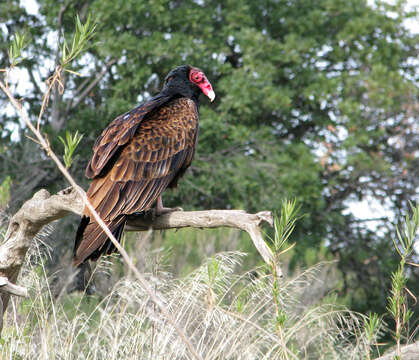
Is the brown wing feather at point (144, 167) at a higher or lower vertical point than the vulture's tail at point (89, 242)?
higher

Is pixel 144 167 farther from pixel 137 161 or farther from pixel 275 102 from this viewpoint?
pixel 275 102

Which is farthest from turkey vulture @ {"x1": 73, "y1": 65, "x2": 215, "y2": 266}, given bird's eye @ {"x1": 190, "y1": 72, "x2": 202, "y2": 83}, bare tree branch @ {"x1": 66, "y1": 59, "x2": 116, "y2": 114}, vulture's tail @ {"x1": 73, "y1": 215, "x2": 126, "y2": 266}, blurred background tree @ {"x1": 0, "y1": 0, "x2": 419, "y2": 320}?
bare tree branch @ {"x1": 66, "y1": 59, "x2": 116, "y2": 114}

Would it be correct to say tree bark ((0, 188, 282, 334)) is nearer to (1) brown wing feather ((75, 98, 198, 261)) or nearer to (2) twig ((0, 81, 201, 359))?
(1) brown wing feather ((75, 98, 198, 261))

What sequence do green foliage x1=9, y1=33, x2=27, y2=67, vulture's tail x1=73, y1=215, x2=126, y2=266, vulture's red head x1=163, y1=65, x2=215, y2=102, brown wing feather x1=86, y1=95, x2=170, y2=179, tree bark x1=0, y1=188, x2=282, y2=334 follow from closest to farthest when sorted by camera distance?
green foliage x1=9, y1=33, x2=27, y2=67 → tree bark x1=0, y1=188, x2=282, y2=334 → vulture's tail x1=73, y1=215, x2=126, y2=266 → brown wing feather x1=86, y1=95, x2=170, y2=179 → vulture's red head x1=163, y1=65, x2=215, y2=102

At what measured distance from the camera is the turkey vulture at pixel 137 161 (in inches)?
119

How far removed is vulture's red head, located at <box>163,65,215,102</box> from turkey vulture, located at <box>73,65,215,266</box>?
16 millimetres

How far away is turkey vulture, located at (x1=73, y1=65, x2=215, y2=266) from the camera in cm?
303

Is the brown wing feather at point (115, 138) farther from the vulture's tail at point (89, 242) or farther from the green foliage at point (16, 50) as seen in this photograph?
the green foliage at point (16, 50)

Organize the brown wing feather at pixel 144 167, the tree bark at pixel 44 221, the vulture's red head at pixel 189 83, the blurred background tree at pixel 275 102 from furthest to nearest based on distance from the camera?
1. the blurred background tree at pixel 275 102
2. the vulture's red head at pixel 189 83
3. the brown wing feather at pixel 144 167
4. the tree bark at pixel 44 221

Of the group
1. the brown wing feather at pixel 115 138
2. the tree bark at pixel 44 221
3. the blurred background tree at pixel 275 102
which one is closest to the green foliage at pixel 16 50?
the tree bark at pixel 44 221

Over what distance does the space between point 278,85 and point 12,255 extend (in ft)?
34.0

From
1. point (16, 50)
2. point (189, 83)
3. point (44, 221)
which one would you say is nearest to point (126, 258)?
point (16, 50)

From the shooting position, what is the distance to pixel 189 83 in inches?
169

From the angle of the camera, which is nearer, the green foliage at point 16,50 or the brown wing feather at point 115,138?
the green foliage at point 16,50
